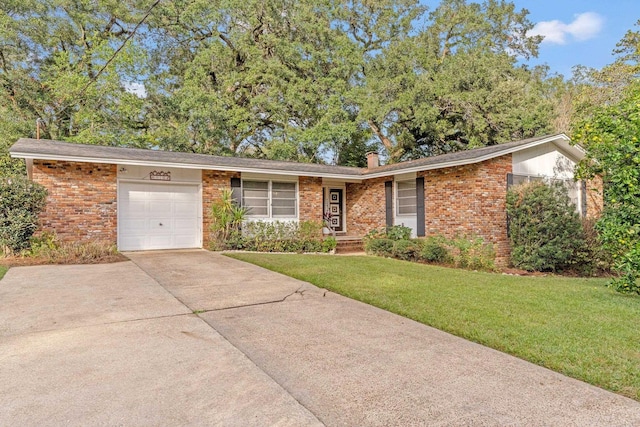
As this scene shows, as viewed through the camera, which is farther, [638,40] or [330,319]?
[638,40]

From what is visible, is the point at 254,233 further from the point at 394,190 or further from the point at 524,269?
the point at 524,269

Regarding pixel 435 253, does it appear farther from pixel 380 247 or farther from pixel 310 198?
pixel 310 198

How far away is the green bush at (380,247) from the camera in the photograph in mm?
11584

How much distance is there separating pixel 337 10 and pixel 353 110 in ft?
22.2

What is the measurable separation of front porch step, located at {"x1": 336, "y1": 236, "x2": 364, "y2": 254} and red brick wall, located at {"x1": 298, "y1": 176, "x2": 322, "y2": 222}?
113 centimetres

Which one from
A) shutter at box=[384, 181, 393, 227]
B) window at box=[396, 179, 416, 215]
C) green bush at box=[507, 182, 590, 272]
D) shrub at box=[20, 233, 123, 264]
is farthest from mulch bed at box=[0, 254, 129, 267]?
green bush at box=[507, 182, 590, 272]

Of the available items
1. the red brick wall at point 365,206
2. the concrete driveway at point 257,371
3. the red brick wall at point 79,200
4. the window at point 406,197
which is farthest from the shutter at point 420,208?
the red brick wall at point 79,200

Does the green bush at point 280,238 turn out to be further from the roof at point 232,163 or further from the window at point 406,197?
the window at point 406,197

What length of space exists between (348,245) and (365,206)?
2038 mm

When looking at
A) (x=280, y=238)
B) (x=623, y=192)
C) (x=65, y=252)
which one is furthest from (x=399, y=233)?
(x=65, y=252)

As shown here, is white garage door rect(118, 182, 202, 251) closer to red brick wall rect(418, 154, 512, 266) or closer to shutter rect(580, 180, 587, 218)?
red brick wall rect(418, 154, 512, 266)

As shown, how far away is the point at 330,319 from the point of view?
4387 mm

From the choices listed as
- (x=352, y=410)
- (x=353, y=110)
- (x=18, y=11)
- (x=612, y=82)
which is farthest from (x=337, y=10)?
(x=352, y=410)

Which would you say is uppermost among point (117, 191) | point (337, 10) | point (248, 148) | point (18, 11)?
point (337, 10)
